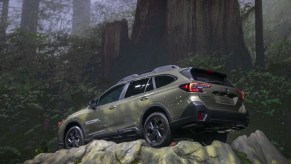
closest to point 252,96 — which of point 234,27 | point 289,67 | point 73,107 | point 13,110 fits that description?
point 289,67

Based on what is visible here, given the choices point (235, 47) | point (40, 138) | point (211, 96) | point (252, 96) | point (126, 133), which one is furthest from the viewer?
point (235, 47)

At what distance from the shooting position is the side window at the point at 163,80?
775 cm

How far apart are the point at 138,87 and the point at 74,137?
2.42 meters

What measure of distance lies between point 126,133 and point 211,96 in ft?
6.99

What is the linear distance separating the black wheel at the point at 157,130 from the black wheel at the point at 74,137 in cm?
232

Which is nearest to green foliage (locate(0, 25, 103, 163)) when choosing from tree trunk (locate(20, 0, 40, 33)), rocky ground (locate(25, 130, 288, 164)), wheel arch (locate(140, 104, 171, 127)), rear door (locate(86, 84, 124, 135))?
rear door (locate(86, 84, 124, 135))

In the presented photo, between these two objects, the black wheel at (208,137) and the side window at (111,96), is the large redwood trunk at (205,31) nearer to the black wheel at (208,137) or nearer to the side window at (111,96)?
the side window at (111,96)

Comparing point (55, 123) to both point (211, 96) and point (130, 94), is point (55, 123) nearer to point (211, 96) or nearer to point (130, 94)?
point (130, 94)

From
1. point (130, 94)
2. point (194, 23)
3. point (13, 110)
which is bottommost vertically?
point (13, 110)

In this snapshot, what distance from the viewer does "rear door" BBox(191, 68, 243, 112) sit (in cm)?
721

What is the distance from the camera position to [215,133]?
844cm

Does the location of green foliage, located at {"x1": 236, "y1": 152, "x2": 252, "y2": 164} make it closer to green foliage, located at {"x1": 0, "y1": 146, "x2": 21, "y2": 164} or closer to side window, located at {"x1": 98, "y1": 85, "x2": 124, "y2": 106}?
side window, located at {"x1": 98, "y1": 85, "x2": 124, "y2": 106}

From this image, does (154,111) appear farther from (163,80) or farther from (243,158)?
(243,158)

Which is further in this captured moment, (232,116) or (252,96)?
(252,96)
